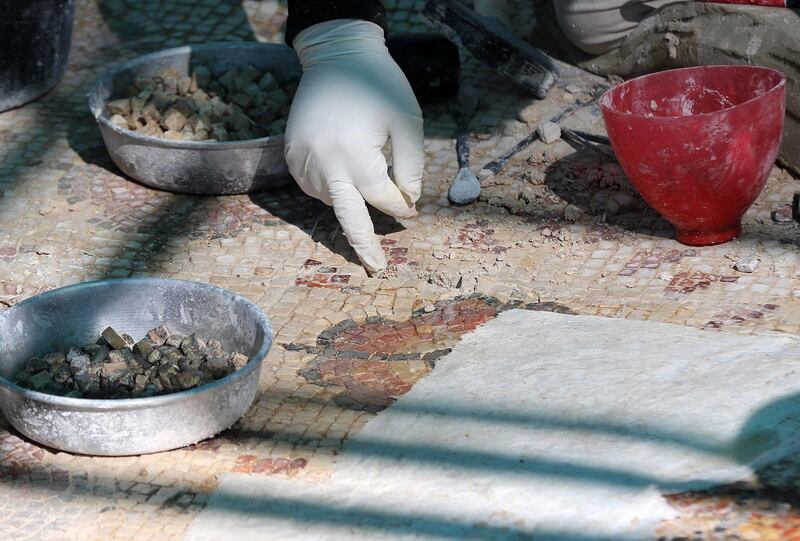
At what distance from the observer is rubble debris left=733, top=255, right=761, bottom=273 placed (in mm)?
4641

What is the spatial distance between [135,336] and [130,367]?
1.10 feet

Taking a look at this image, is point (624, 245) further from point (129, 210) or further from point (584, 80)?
point (129, 210)

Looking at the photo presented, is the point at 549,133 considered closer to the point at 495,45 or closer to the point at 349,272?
the point at 495,45

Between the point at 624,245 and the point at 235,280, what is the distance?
1.67m

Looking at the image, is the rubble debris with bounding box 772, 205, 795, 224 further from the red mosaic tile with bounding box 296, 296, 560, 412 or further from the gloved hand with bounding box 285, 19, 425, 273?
the gloved hand with bounding box 285, 19, 425, 273

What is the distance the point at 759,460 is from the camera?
11.0ft

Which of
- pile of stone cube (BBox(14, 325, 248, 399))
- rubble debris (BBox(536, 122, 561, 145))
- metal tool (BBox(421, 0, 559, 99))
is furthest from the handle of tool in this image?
pile of stone cube (BBox(14, 325, 248, 399))

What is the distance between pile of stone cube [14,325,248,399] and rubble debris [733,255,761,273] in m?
2.03

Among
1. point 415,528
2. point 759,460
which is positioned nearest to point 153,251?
point 415,528

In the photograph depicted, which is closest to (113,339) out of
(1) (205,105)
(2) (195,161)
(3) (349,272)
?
(3) (349,272)

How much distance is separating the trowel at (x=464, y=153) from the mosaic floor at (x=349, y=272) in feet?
0.19

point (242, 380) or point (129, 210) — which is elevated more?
point (242, 380)

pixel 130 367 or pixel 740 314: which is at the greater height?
pixel 740 314

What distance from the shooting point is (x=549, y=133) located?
19.1ft
